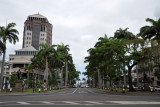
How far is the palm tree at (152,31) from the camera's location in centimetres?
3928

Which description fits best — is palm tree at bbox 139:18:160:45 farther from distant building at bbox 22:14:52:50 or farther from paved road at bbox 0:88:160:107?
distant building at bbox 22:14:52:50

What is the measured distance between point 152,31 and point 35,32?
102 metres

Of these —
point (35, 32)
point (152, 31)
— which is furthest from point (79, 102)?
point (35, 32)

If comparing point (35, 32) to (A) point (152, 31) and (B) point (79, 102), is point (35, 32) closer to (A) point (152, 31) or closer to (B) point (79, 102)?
(A) point (152, 31)

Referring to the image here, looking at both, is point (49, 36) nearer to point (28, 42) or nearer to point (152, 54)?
point (28, 42)

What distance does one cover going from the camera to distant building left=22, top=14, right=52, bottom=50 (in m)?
128

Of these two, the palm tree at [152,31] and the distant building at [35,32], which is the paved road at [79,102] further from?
the distant building at [35,32]

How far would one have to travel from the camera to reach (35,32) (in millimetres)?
130000

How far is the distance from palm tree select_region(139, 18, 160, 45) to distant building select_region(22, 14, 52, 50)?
95.5 meters

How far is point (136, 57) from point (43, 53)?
78.6 ft

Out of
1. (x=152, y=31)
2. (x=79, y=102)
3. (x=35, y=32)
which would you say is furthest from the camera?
(x=35, y=32)

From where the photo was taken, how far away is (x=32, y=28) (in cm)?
13000

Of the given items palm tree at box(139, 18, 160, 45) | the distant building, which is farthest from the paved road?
the distant building

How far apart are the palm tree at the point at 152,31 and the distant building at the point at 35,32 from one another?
95.5 metres
